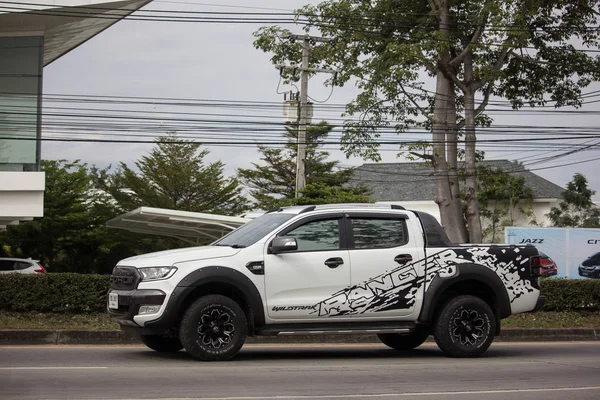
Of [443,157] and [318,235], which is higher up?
[443,157]

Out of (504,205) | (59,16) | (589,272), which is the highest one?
(59,16)

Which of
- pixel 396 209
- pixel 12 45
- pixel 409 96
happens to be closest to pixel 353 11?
pixel 409 96

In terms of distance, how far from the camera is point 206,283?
10031mm

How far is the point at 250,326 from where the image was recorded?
34.0ft

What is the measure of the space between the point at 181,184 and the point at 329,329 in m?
38.0

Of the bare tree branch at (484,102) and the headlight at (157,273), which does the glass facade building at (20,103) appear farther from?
the headlight at (157,273)

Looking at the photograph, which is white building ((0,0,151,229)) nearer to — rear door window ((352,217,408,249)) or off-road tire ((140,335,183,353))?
off-road tire ((140,335,183,353))

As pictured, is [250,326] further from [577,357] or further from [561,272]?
[561,272]

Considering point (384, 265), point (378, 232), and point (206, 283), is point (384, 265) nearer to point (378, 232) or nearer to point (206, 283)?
point (378, 232)

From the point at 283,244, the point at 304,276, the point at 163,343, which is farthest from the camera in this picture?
the point at 163,343

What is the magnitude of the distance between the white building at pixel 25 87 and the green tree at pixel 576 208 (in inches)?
1387

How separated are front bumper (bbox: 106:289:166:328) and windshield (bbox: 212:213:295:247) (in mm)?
1238

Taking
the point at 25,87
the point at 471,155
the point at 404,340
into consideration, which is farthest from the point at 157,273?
the point at 471,155

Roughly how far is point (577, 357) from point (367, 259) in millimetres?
3547
